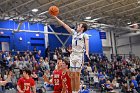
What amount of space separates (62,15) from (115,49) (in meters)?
10.8

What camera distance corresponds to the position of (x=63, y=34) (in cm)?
2836

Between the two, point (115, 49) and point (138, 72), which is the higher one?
point (115, 49)

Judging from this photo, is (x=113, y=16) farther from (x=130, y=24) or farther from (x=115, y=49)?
(x=115, y=49)

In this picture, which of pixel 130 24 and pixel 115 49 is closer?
pixel 130 24

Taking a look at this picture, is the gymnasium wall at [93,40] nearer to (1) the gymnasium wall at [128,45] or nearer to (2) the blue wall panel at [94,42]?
(2) the blue wall panel at [94,42]

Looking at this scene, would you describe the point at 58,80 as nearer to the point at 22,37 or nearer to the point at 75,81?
the point at 75,81

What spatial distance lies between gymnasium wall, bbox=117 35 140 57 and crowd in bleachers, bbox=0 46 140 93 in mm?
6521

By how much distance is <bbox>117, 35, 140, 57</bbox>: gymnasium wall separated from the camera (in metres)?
35.5

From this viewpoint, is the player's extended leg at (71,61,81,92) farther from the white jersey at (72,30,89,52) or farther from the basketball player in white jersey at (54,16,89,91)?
the white jersey at (72,30,89,52)

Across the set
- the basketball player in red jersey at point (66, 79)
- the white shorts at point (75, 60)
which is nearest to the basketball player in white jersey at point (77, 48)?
the white shorts at point (75, 60)

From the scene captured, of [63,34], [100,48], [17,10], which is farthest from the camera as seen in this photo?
[100,48]

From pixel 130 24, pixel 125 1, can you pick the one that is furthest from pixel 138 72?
pixel 130 24

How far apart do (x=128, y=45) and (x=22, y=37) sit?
1542 centimetres

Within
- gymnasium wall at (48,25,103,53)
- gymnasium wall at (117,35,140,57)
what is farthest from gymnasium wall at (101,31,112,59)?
gymnasium wall at (117,35,140,57)
